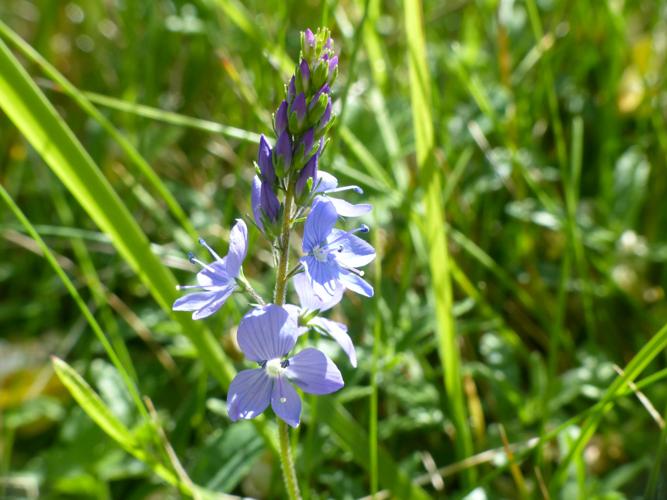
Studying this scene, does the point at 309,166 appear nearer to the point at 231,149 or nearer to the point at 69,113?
the point at 231,149

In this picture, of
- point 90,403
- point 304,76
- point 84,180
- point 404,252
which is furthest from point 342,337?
point 404,252

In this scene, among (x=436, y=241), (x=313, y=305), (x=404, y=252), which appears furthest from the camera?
(x=404, y=252)

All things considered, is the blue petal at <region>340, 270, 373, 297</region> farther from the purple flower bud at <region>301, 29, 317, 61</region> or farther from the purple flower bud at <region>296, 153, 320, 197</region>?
Answer: the purple flower bud at <region>301, 29, 317, 61</region>

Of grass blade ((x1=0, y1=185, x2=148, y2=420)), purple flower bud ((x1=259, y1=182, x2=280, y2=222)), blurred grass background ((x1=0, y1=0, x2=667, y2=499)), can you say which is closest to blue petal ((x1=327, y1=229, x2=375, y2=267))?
purple flower bud ((x1=259, y1=182, x2=280, y2=222))

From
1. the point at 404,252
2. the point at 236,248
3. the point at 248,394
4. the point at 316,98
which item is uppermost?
the point at 316,98

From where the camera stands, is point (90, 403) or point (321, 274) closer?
point (321, 274)

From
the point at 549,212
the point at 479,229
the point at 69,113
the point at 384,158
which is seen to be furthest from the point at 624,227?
the point at 69,113

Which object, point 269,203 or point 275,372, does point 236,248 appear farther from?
point 275,372
